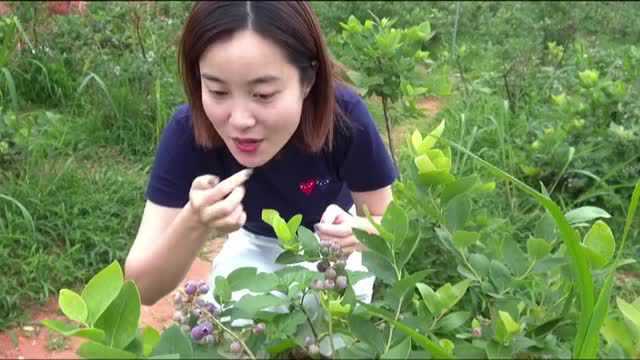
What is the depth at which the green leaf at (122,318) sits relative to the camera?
2.47 feet

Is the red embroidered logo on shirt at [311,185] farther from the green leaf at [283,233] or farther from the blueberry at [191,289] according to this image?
the blueberry at [191,289]

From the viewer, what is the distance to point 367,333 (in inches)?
32.2

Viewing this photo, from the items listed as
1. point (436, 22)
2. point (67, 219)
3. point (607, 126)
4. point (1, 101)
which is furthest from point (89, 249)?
point (436, 22)

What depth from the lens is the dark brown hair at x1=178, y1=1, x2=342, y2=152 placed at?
1600 mm

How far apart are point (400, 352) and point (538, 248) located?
24 centimetres

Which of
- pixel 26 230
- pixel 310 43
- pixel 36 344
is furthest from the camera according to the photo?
pixel 26 230

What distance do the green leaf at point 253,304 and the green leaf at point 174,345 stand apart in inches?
3.4

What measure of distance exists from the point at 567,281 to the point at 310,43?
0.90 m

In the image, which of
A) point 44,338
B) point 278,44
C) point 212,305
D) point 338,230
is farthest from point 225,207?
point 44,338

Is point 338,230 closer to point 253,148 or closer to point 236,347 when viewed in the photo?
point 253,148

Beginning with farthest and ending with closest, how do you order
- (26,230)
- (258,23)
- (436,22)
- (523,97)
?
(436,22), (523,97), (26,230), (258,23)

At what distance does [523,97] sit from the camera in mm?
3941

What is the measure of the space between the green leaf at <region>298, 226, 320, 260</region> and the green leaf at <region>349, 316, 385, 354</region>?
0.13m

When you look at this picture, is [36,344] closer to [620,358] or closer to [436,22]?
[620,358]
